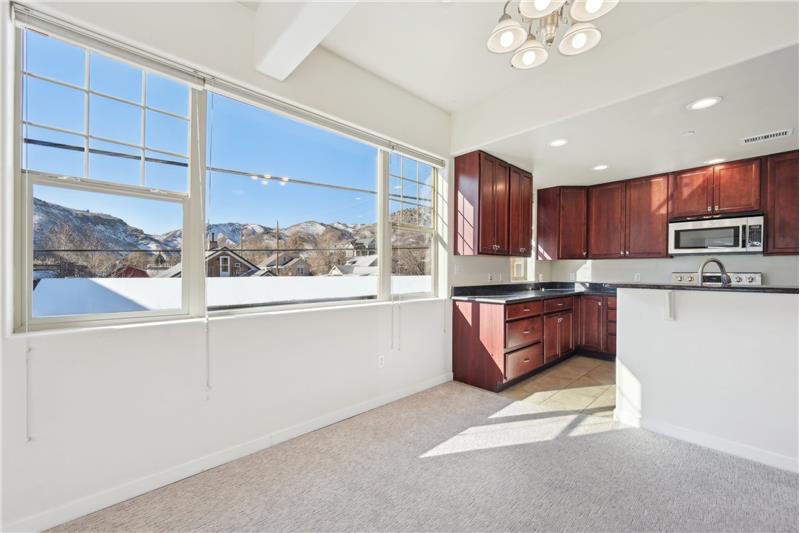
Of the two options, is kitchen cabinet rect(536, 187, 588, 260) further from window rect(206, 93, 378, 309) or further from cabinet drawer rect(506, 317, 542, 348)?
window rect(206, 93, 378, 309)

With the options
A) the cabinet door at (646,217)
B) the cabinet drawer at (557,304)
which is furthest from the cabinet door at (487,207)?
the cabinet door at (646,217)

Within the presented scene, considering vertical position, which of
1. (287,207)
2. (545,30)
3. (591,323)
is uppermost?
(545,30)

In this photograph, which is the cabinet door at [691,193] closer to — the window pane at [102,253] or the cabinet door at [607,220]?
the cabinet door at [607,220]

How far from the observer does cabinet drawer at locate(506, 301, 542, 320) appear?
340 centimetres

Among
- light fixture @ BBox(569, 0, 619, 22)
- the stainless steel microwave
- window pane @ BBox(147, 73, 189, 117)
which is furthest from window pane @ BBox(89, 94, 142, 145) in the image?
the stainless steel microwave

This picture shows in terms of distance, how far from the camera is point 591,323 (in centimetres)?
473

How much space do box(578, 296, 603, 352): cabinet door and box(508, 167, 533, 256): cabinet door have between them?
1.36 meters

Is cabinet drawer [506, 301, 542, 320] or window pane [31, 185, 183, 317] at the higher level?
window pane [31, 185, 183, 317]

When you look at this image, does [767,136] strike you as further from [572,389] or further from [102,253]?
[102,253]

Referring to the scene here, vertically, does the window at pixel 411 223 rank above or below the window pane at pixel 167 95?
below

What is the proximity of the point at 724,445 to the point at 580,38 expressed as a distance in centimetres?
280

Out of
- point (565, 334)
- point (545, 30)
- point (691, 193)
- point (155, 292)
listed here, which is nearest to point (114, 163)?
point (155, 292)

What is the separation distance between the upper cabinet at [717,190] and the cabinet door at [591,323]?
1.48 meters

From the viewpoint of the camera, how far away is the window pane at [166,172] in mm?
1979
